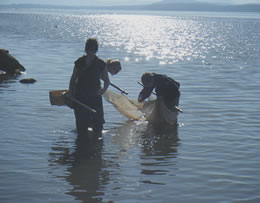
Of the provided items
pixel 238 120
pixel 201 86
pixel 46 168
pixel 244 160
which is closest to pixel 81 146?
pixel 46 168

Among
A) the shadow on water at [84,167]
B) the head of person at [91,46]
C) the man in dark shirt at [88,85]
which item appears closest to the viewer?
the shadow on water at [84,167]

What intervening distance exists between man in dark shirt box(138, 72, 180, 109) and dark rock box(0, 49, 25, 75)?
10.4 m

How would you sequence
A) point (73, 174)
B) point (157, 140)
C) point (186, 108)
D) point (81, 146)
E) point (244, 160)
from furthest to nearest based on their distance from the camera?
point (186, 108), point (157, 140), point (81, 146), point (244, 160), point (73, 174)

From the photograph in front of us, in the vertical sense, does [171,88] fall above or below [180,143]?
above

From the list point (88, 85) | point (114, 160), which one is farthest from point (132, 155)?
point (88, 85)

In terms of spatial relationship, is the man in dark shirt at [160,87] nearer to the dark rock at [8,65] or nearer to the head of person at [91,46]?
the head of person at [91,46]

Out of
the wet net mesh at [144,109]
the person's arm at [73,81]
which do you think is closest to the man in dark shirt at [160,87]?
the wet net mesh at [144,109]

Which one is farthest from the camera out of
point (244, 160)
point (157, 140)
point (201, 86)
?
point (201, 86)

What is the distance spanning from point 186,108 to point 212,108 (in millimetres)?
732

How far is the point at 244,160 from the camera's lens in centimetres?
801

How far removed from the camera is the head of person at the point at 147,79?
9.24 metres

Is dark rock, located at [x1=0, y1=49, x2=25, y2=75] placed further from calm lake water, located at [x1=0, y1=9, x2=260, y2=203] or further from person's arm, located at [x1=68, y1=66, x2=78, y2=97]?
person's arm, located at [x1=68, y1=66, x2=78, y2=97]

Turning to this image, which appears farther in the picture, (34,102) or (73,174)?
(34,102)

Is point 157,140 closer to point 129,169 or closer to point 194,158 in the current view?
point 194,158
